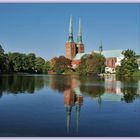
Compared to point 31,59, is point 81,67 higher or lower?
higher

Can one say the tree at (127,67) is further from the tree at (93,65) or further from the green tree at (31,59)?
the green tree at (31,59)

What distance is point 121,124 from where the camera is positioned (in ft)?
13.3

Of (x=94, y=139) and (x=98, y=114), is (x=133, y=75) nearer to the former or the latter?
(x=98, y=114)

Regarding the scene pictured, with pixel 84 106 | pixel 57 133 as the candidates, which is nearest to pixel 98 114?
pixel 84 106

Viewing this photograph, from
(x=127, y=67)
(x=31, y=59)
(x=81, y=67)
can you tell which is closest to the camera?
(x=31, y=59)

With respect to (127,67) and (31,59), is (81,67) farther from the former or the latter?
(31,59)

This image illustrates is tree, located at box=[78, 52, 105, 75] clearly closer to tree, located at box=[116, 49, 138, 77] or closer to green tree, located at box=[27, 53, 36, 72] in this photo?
tree, located at box=[116, 49, 138, 77]

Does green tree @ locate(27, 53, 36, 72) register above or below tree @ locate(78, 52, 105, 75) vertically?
below

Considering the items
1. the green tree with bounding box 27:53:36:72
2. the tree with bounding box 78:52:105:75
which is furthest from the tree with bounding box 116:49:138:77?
the green tree with bounding box 27:53:36:72

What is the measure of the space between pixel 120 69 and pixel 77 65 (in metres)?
2.90

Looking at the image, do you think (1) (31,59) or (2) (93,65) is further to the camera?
(2) (93,65)

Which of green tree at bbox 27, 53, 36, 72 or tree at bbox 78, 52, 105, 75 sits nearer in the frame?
green tree at bbox 27, 53, 36, 72

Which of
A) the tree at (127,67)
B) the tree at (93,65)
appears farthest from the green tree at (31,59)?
the tree at (93,65)

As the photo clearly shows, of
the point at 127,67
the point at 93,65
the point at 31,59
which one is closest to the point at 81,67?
the point at 93,65
